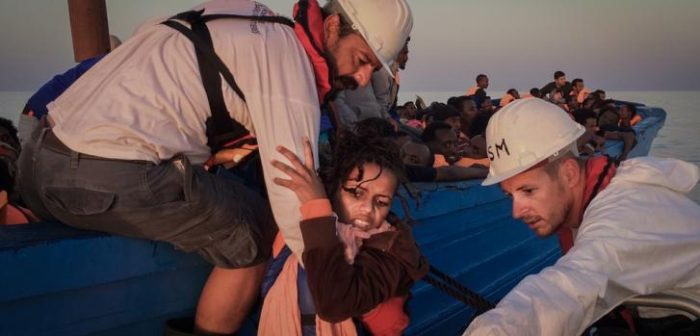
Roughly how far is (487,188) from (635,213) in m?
2.60

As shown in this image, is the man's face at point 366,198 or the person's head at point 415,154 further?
the person's head at point 415,154

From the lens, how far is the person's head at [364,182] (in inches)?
84.4

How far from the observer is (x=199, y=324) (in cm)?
193

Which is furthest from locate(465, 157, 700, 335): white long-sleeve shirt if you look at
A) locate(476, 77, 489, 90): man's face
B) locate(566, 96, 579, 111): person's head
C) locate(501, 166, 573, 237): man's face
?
locate(566, 96, 579, 111): person's head

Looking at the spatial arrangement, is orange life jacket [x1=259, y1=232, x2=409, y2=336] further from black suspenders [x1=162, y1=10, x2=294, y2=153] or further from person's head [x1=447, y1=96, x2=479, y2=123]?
person's head [x1=447, y1=96, x2=479, y2=123]

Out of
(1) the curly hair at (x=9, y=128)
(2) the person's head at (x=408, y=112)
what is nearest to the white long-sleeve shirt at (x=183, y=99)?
(1) the curly hair at (x=9, y=128)

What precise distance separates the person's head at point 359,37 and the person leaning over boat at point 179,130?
128 millimetres

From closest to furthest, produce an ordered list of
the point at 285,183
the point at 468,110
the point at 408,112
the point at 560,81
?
the point at 285,183
the point at 468,110
the point at 408,112
the point at 560,81

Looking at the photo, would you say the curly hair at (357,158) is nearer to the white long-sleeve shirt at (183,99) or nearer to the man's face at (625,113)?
the white long-sleeve shirt at (183,99)

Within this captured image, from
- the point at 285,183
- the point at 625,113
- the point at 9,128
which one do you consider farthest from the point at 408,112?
the point at 285,183

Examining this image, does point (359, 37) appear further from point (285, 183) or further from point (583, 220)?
point (583, 220)

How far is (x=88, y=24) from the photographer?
412 centimetres

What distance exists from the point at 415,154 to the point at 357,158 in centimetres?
219

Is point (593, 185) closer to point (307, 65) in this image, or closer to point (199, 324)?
point (307, 65)
